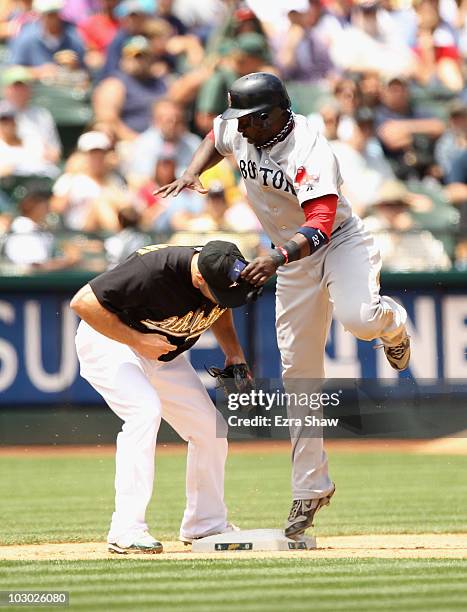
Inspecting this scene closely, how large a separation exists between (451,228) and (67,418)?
13.6 feet

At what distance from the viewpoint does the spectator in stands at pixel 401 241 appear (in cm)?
1255

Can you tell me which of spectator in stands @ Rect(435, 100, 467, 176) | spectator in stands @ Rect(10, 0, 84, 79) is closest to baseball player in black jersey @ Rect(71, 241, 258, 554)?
spectator in stands @ Rect(435, 100, 467, 176)

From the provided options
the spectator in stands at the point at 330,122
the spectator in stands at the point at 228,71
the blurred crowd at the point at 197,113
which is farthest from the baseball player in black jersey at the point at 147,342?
the spectator in stands at the point at 228,71

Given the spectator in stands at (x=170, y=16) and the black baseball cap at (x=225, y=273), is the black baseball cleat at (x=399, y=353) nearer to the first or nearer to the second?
the black baseball cap at (x=225, y=273)

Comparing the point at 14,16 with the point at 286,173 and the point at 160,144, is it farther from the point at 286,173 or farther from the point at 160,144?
the point at 286,173

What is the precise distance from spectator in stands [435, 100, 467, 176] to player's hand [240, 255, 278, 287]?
8.96m

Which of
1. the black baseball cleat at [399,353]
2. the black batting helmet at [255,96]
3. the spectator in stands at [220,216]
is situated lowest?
the black baseball cleat at [399,353]

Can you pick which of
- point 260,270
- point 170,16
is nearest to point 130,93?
point 170,16

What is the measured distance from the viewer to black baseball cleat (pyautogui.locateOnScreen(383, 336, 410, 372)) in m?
6.97

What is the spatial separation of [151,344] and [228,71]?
891 centimetres

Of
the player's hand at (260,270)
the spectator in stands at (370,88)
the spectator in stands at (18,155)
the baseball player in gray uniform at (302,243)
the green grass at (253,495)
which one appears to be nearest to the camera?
the player's hand at (260,270)

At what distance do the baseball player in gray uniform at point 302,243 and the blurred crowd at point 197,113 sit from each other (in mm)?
5138

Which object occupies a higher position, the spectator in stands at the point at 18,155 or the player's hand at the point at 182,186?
the spectator in stands at the point at 18,155

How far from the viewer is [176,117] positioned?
14047 mm
